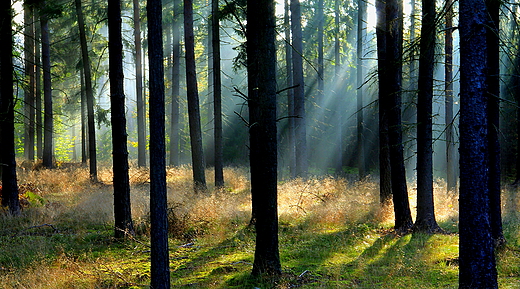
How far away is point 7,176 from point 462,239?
34.3ft

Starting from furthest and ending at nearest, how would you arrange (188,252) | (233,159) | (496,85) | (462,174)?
1. (233,159)
2. (188,252)
3. (496,85)
4. (462,174)

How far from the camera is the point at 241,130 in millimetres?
32719

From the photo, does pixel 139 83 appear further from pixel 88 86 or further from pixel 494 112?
pixel 494 112

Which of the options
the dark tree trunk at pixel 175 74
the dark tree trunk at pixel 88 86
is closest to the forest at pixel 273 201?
the dark tree trunk at pixel 88 86

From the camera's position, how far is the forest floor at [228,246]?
21.0ft

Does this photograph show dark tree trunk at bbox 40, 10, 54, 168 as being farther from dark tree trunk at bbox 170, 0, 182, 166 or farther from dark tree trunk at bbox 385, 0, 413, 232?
dark tree trunk at bbox 385, 0, 413, 232

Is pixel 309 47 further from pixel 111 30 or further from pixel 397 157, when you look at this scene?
pixel 111 30

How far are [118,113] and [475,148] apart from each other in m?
6.89

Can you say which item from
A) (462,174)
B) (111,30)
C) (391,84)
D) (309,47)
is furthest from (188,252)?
(309,47)

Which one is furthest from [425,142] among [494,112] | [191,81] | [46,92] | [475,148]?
[46,92]

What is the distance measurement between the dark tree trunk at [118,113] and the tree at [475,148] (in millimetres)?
6576

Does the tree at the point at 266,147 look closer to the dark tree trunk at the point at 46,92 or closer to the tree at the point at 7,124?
the tree at the point at 7,124

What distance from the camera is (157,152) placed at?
547cm

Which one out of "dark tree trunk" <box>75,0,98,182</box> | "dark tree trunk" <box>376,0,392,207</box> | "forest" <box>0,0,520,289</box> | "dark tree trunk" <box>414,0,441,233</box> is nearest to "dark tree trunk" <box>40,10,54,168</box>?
"forest" <box>0,0,520,289</box>
